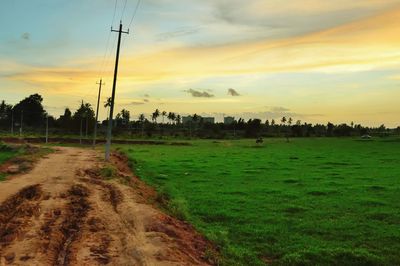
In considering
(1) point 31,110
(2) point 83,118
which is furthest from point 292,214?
(1) point 31,110

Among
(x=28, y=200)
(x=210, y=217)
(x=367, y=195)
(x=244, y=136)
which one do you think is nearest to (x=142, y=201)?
(x=210, y=217)

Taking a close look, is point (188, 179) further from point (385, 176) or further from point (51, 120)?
point (51, 120)

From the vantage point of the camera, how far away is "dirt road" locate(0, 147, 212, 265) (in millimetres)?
8852

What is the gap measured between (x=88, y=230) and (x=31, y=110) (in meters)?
125

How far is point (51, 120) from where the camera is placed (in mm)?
131500

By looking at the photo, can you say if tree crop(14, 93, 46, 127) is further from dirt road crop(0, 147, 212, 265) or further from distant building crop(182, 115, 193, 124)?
dirt road crop(0, 147, 212, 265)

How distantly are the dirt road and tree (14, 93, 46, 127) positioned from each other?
116207 millimetres

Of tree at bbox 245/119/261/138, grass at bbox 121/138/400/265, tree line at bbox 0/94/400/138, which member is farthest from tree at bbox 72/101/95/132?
grass at bbox 121/138/400/265

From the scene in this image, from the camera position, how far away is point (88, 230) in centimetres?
1091

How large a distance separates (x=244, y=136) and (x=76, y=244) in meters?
115

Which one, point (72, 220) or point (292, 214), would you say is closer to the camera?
point (72, 220)

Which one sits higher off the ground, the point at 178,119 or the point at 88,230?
the point at 178,119

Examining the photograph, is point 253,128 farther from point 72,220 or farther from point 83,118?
point 72,220

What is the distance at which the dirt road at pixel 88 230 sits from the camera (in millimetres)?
8852
